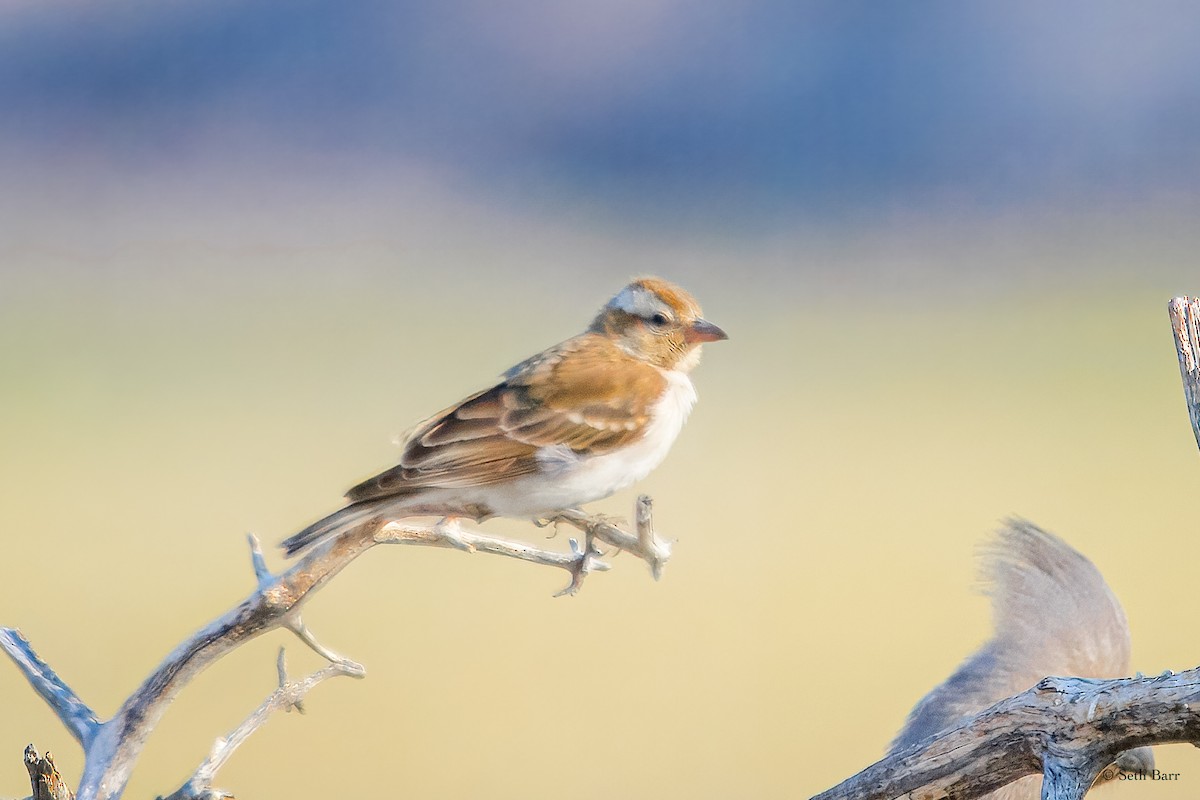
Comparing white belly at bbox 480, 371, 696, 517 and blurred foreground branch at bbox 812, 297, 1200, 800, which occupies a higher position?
white belly at bbox 480, 371, 696, 517

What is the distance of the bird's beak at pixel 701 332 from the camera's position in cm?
131

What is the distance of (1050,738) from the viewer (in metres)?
0.80

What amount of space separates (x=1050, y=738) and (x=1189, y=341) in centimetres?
35

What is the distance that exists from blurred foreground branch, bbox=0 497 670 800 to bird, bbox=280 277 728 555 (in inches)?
1.2

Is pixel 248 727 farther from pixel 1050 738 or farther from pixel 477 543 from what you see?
pixel 1050 738

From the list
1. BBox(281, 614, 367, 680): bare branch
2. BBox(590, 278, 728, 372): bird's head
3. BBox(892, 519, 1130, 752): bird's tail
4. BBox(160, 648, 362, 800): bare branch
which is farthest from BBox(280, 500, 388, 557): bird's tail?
BBox(892, 519, 1130, 752): bird's tail

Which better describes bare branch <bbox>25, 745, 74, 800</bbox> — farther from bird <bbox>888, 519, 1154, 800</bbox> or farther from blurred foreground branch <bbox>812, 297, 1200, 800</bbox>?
bird <bbox>888, 519, 1154, 800</bbox>

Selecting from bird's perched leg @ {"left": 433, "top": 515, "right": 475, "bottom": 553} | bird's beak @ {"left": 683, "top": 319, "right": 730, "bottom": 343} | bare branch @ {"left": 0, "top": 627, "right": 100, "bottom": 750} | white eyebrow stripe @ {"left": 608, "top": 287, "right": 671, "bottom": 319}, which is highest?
white eyebrow stripe @ {"left": 608, "top": 287, "right": 671, "bottom": 319}

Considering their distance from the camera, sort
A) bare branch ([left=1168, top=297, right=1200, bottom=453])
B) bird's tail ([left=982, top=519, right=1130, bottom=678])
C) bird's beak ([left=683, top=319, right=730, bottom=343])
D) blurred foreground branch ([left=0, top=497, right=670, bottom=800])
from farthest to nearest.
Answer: bird's beak ([left=683, top=319, right=730, bottom=343])
bird's tail ([left=982, top=519, right=1130, bottom=678])
blurred foreground branch ([left=0, top=497, right=670, bottom=800])
bare branch ([left=1168, top=297, right=1200, bottom=453])

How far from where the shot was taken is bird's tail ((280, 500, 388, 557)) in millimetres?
964

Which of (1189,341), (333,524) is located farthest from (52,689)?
(1189,341)

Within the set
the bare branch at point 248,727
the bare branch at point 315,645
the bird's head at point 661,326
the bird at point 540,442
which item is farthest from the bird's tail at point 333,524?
the bird's head at point 661,326

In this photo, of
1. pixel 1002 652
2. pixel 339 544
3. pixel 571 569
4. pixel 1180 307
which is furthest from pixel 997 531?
pixel 339 544

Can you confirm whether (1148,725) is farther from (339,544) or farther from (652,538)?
(339,544)
